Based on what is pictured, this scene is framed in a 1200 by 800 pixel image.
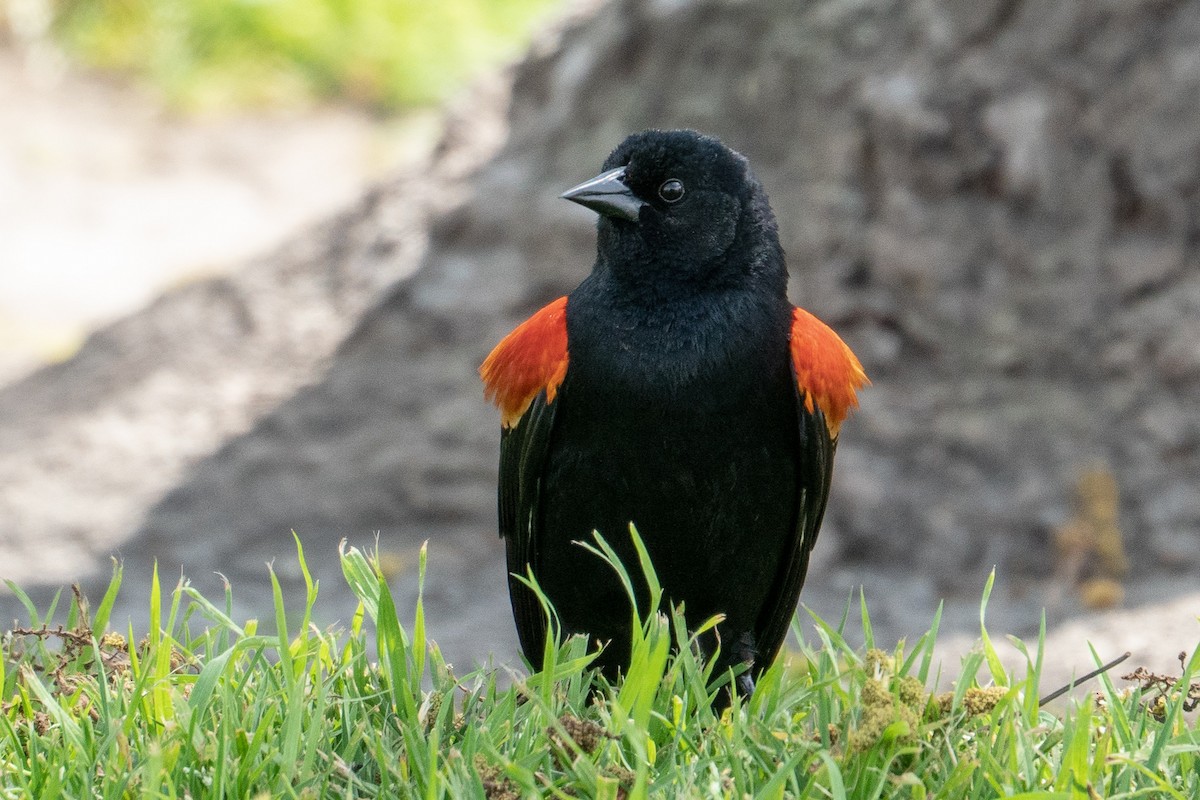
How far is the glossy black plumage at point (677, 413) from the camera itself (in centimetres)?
304

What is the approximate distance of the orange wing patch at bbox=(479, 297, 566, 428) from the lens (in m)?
3.18

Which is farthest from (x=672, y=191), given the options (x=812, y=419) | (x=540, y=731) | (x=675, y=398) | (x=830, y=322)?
(x=830, y=322)

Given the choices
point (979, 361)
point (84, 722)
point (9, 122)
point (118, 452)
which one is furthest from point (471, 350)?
point (9, 122)

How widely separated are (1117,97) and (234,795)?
466 centimetres

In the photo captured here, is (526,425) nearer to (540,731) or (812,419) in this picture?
(812,419)

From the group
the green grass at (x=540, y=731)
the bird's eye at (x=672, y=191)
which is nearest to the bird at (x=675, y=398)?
the bird's eye at (x=672, y=191)

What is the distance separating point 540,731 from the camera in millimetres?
2379

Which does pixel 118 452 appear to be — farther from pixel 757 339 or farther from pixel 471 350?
pixel 757 339

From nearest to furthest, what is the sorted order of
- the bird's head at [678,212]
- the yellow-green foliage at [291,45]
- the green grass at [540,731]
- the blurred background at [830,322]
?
the green grass at [540,731] < the bird's head at [678,212] < the blurred background at [830,322] < the yellow-green foliage at [291,45]

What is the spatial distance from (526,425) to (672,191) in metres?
0.62

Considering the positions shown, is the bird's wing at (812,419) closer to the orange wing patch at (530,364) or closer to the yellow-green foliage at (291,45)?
the orange wing patch at (530,364)

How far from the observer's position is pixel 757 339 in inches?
121

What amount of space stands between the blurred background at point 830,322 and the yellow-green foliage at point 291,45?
5884 millimetres

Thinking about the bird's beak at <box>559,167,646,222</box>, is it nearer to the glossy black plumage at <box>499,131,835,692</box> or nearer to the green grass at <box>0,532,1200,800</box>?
the glossy black plumage at <box>499,131,835,692</box>
